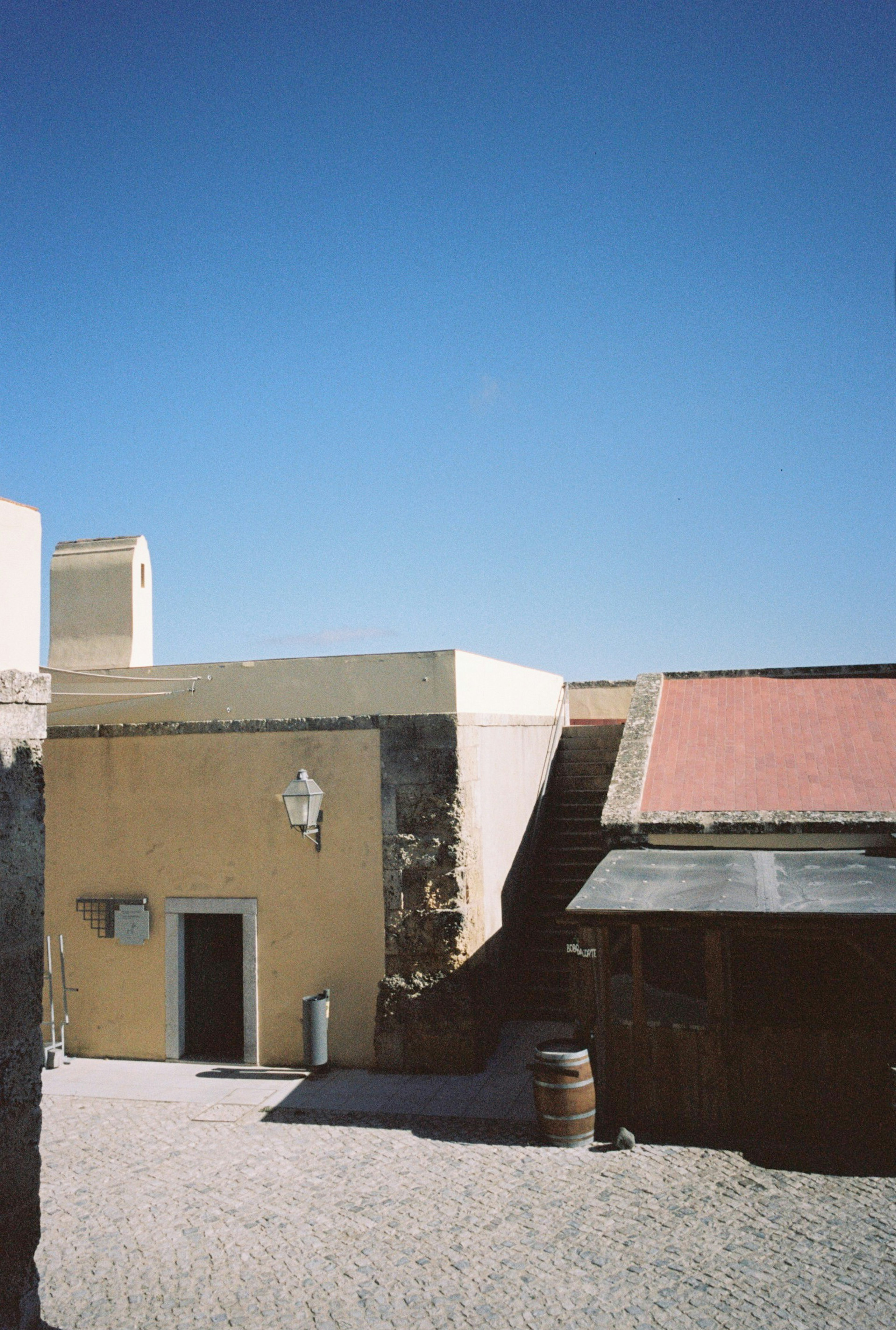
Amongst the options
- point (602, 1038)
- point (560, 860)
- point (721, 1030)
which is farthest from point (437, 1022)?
point (560, 860)

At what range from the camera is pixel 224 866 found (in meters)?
9.77

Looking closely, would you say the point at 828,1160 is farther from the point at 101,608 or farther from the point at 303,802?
the point at 101,608

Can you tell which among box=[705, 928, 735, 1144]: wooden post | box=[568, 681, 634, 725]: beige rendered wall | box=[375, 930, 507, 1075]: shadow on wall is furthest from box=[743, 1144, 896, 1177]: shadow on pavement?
box=[568, 681, 634, 725]: beige rendered wall

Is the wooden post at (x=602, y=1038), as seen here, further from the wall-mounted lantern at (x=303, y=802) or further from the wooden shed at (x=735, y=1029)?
the wall-mounted lantern at (x=303, y=802)

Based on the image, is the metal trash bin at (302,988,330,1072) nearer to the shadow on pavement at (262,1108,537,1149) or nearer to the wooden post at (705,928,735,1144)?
the shadow on pavement at (262,1108,537,1149)

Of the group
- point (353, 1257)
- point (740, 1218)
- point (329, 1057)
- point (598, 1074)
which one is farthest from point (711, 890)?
point (329, 1057)

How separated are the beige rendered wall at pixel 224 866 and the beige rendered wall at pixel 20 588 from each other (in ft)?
17.3

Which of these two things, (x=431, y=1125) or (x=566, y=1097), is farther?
(x=431, y=1125)

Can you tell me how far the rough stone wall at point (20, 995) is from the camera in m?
3.90

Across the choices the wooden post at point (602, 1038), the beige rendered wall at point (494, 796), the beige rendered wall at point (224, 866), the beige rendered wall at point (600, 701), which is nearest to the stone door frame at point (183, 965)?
the beige rendered wall at point (224, 866)

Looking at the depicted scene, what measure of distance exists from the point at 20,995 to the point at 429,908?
5530 millimetres

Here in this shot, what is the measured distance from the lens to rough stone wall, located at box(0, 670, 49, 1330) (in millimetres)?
3898

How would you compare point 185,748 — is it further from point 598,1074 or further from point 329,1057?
point 598,1074

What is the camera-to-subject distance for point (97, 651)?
1164 centimetres
